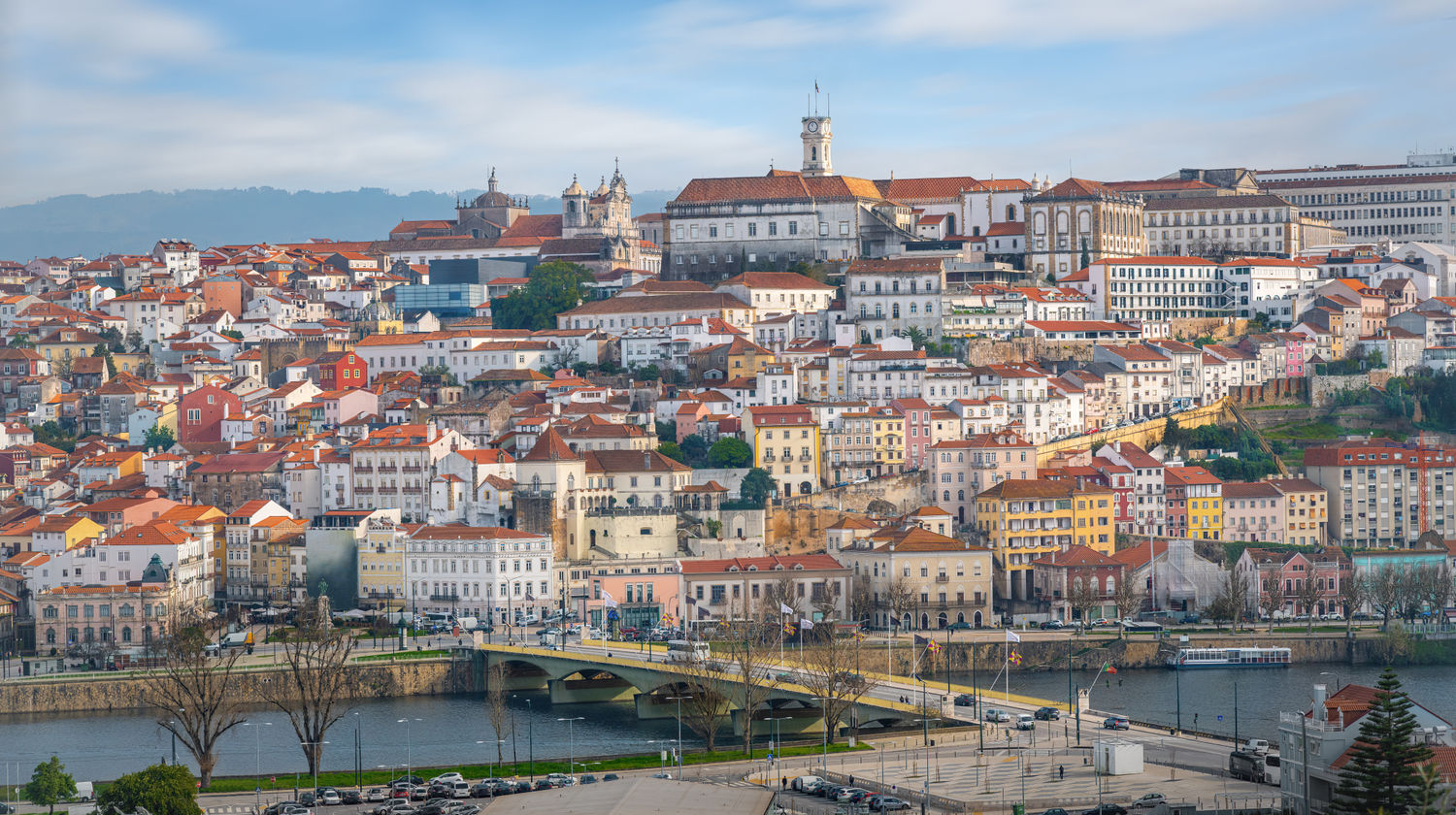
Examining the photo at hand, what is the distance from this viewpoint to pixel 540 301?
71125 millimetres

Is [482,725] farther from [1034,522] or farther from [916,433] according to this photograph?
[916,433]

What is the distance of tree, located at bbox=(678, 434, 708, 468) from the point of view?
57.0 m

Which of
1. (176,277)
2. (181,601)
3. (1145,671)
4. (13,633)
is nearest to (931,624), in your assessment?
(1145,671)

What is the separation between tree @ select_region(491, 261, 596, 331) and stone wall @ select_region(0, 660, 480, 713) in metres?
24.9

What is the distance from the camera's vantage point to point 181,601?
1967 inches

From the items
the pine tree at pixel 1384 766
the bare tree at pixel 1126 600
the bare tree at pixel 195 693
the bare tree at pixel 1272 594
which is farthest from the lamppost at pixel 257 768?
the bare tree at pixel 1272 594

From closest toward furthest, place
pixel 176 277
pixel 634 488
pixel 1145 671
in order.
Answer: pixel 1145 671, pixel 634 488, pixel 176 277

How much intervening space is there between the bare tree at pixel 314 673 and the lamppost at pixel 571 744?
4.14 m

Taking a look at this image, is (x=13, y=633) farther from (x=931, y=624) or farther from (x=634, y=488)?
(x=931, y=624)

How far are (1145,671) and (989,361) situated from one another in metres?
17.0

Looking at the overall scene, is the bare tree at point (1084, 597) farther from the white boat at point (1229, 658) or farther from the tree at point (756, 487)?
the tree at point (756, 487)

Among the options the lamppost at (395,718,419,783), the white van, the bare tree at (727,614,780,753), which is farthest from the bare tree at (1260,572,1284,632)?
the white van

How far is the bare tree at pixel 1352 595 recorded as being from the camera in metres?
51.7

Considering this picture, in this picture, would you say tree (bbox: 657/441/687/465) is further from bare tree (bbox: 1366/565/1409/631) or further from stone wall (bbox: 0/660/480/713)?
bare tree (bbox: 1366/565/1409/631)
